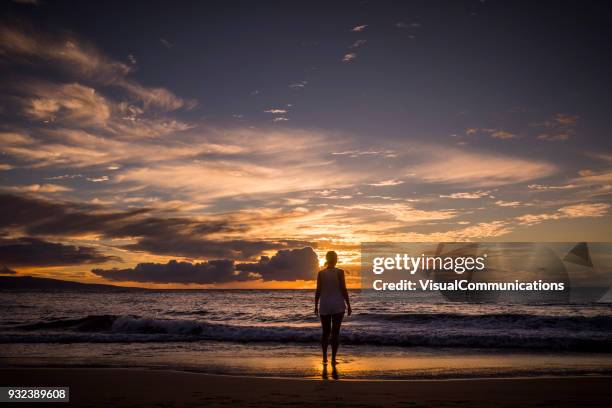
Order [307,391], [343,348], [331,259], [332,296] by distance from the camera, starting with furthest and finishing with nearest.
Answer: [343,348]
[331,259]
[332,296]
[307,391]

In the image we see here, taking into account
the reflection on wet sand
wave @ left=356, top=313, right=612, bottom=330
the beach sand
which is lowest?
wave @ left=356, top=313, right=612, bottom=330

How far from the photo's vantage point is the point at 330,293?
9516 millimetres

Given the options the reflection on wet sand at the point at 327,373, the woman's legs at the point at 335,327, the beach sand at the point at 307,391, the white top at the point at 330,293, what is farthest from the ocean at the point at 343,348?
the beach sand at the point at 307,391

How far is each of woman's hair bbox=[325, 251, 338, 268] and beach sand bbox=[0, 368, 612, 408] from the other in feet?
8.55

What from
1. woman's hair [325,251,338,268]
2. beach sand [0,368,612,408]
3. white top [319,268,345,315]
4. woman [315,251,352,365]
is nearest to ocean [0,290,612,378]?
woman [315,251,352,365]

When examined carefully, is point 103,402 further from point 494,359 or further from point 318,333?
point 318,333

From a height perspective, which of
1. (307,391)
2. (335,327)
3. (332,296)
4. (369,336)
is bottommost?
(369,336)

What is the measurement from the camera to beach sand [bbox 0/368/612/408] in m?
6.15

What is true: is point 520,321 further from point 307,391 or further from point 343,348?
point 307,391

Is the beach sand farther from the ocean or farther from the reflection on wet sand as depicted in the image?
the ocean

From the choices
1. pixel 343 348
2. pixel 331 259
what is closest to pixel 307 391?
pixel 331 259

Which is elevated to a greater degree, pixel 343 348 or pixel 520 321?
pixel 343 348

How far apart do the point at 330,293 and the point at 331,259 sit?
0.70 meters

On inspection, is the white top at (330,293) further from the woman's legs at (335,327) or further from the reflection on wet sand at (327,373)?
the reflection on wet sand at (327,373)
